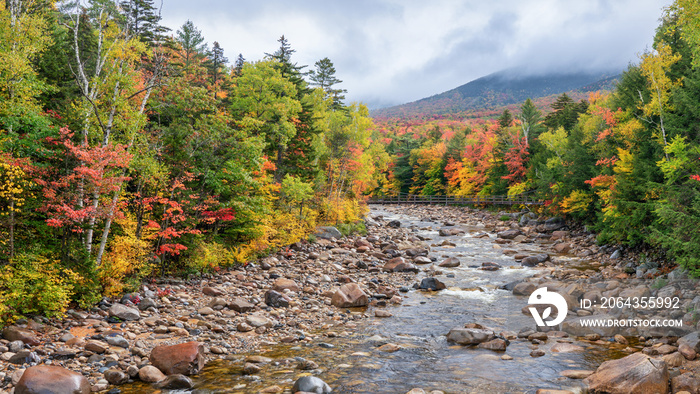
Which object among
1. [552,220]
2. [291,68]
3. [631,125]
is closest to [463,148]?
[552,220]

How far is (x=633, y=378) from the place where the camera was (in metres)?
7.07

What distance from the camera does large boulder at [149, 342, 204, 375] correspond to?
25.6 feet

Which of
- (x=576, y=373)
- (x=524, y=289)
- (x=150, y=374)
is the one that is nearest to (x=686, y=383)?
(x=576, y=373)

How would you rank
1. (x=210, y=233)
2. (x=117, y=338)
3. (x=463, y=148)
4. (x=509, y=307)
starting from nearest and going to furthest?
(x=117, y=338), (x=509, y=307), (x=210, y=233), (x=463, y=148)

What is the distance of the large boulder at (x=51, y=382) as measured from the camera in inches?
246

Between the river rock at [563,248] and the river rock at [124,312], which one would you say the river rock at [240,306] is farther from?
the river rock at [563,248]

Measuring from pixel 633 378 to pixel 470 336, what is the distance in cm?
359

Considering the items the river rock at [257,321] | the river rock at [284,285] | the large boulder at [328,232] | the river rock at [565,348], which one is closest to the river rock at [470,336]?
the river rock at [565,348]

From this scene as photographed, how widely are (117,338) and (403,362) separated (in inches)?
251

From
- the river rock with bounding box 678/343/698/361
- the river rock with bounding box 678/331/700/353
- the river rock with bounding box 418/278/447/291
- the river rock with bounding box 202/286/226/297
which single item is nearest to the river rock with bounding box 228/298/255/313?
the river rock with bounding box 202/286/226/297

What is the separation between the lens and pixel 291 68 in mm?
33094

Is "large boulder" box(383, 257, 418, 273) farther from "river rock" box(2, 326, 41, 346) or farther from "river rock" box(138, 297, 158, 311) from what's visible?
"river rock" box(2, 326, 41, 346)

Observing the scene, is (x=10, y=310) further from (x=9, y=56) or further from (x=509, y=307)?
(x=509, y=307)

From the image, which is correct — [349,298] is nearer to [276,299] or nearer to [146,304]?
[276,299]
